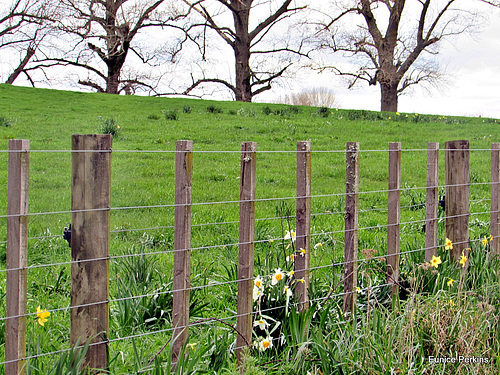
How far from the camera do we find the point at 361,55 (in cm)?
2708

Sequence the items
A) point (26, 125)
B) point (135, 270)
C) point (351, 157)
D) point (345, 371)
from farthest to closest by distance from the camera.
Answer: point (26, 125) → point (135, 270) → point (351, 157) → point (345, 371)

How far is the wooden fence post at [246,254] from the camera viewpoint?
10.4ft

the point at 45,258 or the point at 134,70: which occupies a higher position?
the point at 134,70

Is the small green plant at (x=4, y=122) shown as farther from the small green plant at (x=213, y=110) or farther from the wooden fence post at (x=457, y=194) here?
the wooden fence post at (x=457, y=194)

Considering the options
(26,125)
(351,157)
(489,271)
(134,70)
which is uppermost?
(134,70)

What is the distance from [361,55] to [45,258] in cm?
2477

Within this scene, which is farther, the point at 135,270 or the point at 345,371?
the point at 135,270

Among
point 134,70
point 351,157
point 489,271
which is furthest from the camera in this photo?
point 134,70

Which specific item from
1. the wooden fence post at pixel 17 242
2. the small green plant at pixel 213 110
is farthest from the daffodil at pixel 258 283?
the small green plant at pixel 213 110

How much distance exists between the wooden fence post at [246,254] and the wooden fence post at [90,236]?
872mm

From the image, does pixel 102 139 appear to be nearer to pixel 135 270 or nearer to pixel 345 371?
pixel 135 270

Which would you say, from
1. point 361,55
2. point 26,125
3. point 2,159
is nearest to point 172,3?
point 361,55

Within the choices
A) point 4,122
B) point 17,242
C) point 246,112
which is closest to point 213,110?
point 246,112

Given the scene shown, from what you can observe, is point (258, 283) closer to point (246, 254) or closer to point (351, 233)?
point (246, 254)
